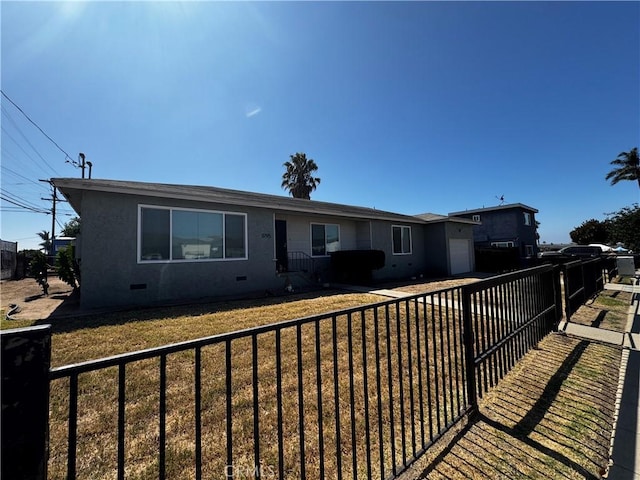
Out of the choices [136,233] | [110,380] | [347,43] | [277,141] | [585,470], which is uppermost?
[347,43]

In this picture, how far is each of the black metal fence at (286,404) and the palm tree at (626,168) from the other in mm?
34079

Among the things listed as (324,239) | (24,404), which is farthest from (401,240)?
(24,404)

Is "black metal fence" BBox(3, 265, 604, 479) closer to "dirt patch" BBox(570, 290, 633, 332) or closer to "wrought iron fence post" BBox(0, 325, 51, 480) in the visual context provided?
"wrought iron fence post" BBox(0, 325, 51, 480)

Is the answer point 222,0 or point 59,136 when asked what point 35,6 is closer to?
point 222,0

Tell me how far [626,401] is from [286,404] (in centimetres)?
377

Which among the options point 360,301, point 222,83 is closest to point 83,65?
point 222,83

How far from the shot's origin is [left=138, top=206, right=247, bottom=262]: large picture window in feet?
27.4

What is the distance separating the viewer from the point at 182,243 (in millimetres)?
8867

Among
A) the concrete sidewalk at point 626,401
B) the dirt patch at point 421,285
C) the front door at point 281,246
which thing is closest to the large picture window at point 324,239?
the front door at point 281,246

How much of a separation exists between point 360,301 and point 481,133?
12.0m

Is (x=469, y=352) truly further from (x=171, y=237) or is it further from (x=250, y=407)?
(x=171, y=237)

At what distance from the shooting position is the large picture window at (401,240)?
51.8 feet

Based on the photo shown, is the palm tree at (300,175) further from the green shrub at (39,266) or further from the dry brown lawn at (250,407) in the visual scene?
the dry brown lawn at (250,407)

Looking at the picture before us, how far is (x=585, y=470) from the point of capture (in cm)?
215
